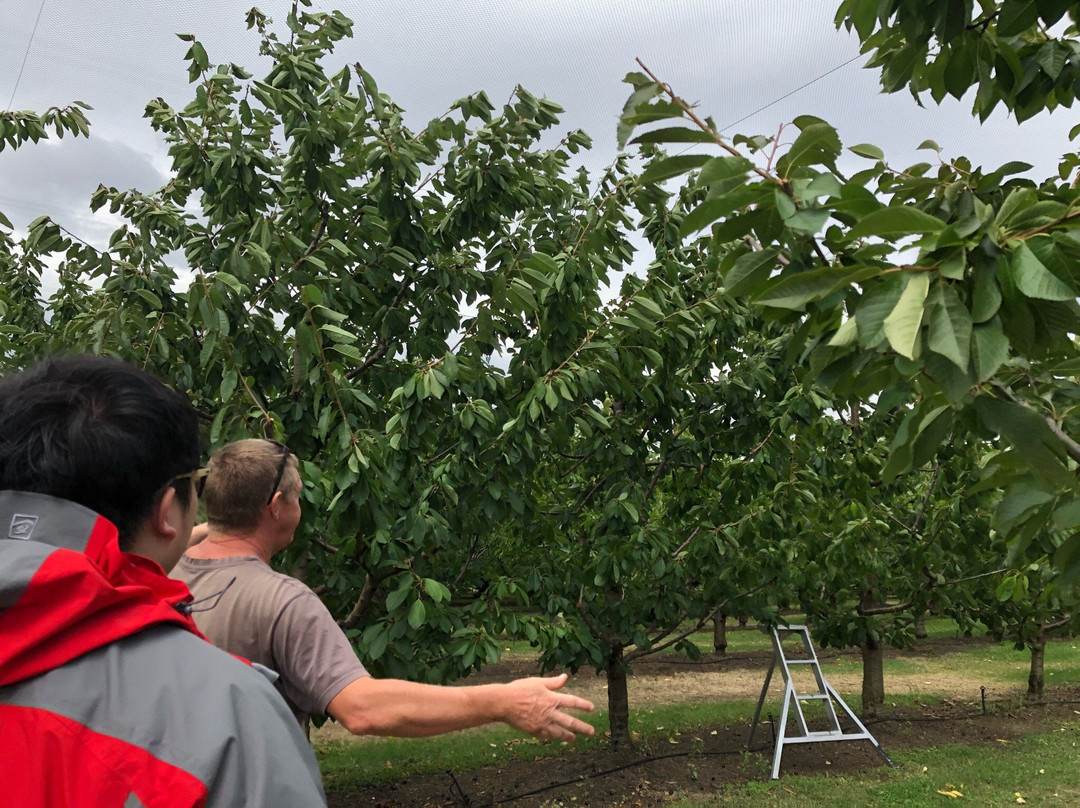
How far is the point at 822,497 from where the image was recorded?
7902 millimetres

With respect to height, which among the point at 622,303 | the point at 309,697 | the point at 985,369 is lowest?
the point at 309,697

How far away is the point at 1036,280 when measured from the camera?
1.45 metres

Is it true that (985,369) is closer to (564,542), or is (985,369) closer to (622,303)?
(622,303)

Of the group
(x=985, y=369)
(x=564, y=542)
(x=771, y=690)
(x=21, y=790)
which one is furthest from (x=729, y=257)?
(x=771, y=690)

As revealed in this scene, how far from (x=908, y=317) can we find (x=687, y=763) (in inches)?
283

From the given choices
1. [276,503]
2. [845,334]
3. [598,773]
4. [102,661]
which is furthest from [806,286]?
[598,773]

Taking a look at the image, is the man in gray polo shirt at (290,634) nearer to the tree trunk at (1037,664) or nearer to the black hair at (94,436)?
the black hair at (94,436)

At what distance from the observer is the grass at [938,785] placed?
666 centimetres

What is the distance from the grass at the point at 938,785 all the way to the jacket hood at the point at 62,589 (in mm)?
6413

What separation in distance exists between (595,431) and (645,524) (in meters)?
0.81

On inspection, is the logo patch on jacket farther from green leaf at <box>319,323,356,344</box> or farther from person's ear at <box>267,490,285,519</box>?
green leaf at <box>319,323,356,344</box>

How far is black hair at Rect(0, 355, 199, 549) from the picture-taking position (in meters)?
1.03

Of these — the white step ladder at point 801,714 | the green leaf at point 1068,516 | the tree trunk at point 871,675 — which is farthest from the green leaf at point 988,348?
the tree trunk at point 871,675

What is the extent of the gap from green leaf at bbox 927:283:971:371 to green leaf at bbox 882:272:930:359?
0.03 meters
